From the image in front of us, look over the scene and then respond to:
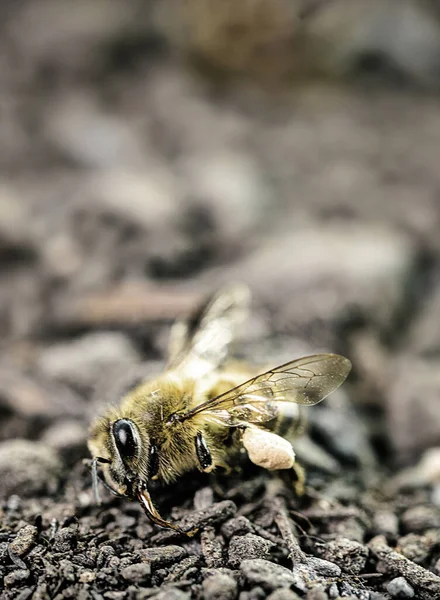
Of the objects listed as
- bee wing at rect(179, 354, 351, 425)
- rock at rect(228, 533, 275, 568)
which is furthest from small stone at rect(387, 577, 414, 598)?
bee wing at rect(179, 354, 351, 425)

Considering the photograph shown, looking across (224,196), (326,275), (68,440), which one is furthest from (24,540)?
(224,196)

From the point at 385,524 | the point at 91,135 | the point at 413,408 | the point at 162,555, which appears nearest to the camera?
the point at 162,555

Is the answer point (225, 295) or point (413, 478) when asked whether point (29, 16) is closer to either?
point (225, 295)

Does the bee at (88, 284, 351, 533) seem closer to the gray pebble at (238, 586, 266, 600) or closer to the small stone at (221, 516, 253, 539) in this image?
the small stone at (221, 516, 253, 539)

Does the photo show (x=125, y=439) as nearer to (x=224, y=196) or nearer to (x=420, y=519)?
(x=420, y=519)

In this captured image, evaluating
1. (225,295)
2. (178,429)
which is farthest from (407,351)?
(178,429)
